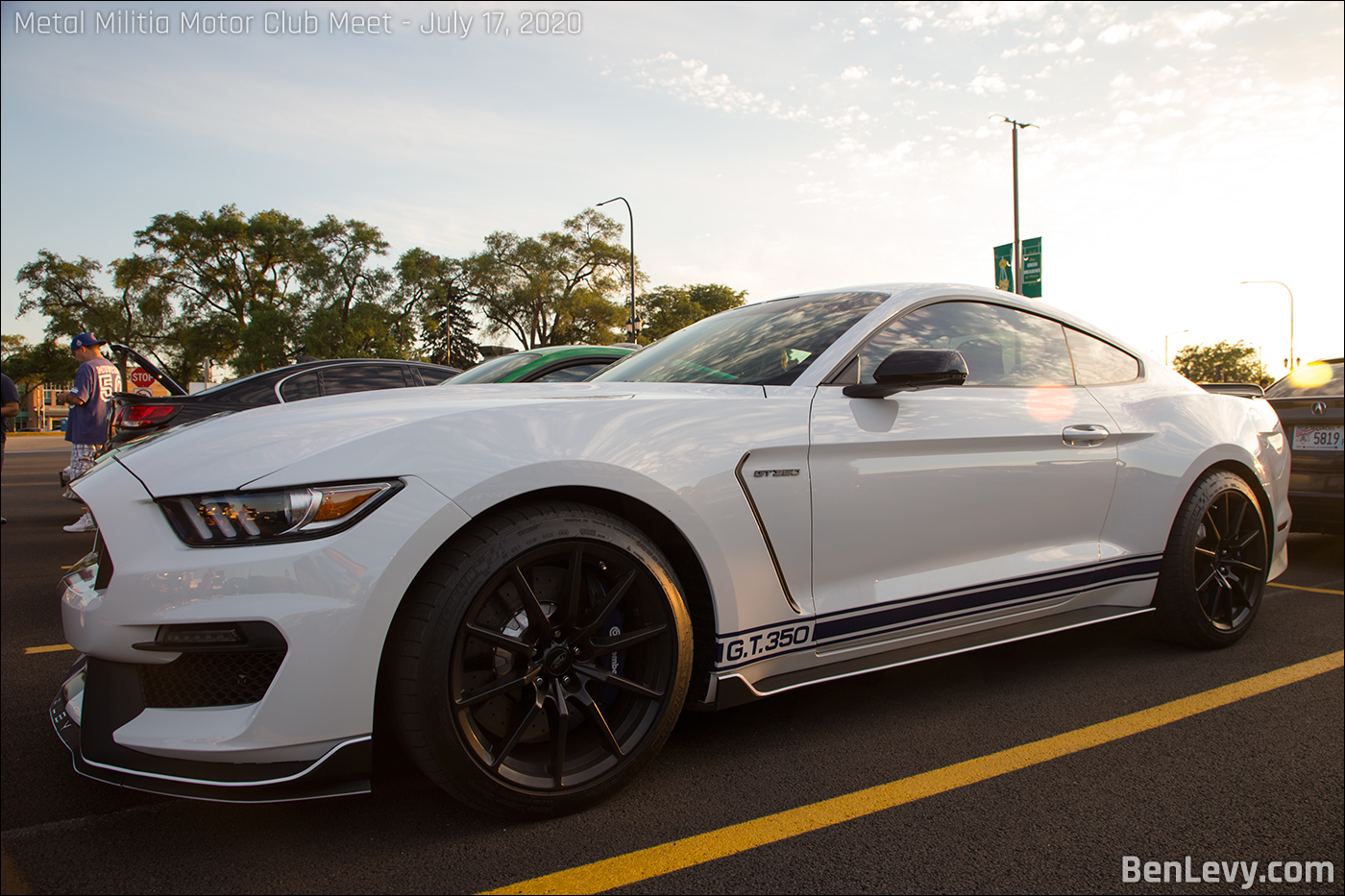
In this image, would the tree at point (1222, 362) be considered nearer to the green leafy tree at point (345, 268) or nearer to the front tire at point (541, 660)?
the green leafy tree at point (345, 268)

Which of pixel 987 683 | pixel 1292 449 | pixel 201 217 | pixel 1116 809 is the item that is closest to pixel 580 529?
pixel 1116 809

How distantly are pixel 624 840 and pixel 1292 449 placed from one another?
5347mm

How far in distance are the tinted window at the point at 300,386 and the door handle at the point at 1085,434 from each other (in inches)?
209

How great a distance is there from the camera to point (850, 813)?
81.5 inches

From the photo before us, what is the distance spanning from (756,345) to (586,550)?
3.69 feet

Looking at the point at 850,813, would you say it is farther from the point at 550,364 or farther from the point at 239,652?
the point at 550,364

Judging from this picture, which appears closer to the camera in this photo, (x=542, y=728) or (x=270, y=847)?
(x=270, y=847)

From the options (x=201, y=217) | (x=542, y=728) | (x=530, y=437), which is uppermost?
(x=201, y=217)

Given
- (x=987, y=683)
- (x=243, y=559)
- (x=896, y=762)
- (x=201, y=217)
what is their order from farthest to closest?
(x=201, y=217) → (x=987, y=683) → (x=896, y=762) → (x=243, y=559)

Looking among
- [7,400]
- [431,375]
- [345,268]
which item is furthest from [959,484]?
[345,268]

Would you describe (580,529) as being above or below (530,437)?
below

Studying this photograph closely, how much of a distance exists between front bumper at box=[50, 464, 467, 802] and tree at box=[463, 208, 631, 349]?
49.8 metres

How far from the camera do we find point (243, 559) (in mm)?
1695

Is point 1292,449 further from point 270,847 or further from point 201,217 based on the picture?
point 201,217
